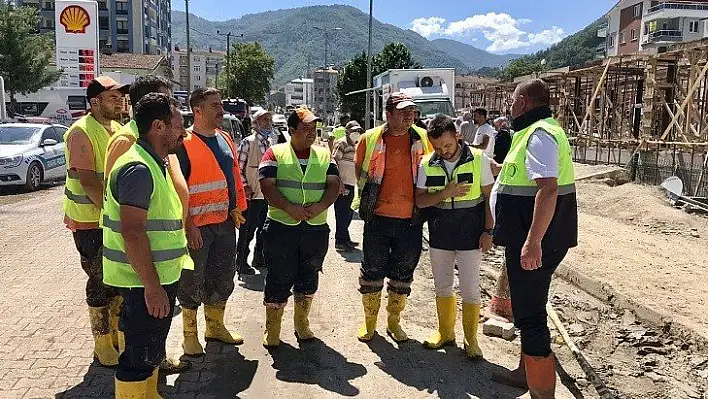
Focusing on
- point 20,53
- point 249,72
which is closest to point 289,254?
point 20,53

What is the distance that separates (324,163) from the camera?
472cm

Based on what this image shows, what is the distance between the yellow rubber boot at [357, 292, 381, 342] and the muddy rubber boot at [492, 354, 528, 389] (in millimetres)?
1113

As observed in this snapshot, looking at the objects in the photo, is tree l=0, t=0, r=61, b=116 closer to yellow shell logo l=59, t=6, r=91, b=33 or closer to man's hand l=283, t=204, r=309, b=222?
yellow shell logo l=59, t=6, r=91, b=33

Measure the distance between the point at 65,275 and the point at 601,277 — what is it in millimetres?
6522

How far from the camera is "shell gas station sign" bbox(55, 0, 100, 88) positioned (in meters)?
26.6

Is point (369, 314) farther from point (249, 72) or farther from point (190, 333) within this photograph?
point (249, 72)

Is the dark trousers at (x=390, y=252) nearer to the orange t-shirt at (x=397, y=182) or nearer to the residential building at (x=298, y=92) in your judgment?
the orange t-shirt at (x=397, y=182)

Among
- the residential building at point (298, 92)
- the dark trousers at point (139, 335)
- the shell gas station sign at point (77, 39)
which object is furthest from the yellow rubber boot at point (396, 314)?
the residential building at point (298, 92)

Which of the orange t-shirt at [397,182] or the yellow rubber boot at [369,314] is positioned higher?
the orange t-shirt at [397,182]

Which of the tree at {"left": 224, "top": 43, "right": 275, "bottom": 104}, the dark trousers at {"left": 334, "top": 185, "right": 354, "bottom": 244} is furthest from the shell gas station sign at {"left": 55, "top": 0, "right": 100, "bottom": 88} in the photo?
the tree at {"left": 224, "top": 43, "right": 275, "bottom": 104}

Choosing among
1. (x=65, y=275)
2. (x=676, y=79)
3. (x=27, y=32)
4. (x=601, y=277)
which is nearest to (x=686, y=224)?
(x=601, y=277)

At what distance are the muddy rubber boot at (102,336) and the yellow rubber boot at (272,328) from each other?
1.15 metres

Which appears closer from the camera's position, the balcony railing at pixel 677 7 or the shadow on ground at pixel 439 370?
the shadow on ground at pixel 439 370

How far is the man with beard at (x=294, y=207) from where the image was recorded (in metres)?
4.61
